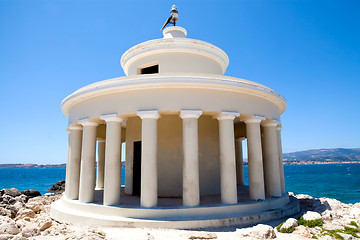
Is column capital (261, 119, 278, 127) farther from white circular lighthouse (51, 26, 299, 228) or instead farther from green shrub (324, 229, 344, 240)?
green shrub (324, 229, 344, 240)

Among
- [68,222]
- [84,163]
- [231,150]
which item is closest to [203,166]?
[231,150]

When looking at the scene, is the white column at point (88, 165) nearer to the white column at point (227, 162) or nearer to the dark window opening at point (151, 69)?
the dark window opening at point (151, 69)

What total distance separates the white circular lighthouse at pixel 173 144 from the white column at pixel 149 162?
4 cm

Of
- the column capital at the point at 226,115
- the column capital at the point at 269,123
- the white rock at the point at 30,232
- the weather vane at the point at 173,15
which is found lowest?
the white rock at the point at 30,232

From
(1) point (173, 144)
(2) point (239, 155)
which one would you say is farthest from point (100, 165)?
(2) point (239, 155)

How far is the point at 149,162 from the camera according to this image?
1021 centimetres

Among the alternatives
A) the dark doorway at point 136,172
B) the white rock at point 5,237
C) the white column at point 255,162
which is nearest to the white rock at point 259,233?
the white column at point 255,162

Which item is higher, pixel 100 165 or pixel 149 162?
pixel 149 162

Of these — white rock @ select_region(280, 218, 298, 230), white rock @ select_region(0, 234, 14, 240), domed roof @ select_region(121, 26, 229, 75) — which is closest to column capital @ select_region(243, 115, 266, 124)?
domed roof @ select_region(121, 26, 229, 75)

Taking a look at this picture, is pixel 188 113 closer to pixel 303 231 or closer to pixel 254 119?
pixel 254 119

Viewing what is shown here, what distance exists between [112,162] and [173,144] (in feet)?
12.6

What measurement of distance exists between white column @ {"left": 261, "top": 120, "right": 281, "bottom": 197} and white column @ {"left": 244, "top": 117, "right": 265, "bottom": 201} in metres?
1.69

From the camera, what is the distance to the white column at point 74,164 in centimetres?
1311

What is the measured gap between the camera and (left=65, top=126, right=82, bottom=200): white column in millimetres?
13106
